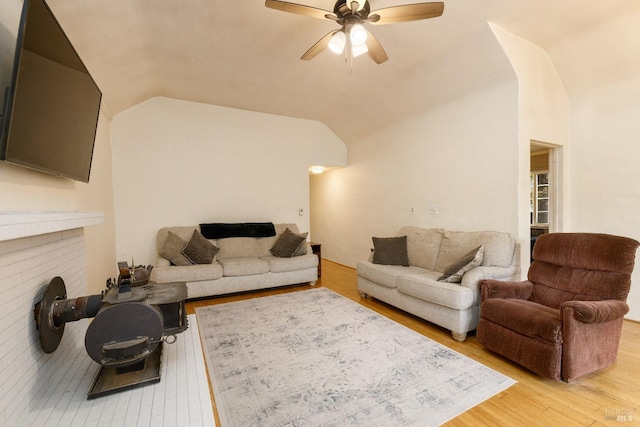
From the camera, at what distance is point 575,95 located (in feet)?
11.1

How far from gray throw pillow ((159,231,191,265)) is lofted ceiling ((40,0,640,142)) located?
188cm

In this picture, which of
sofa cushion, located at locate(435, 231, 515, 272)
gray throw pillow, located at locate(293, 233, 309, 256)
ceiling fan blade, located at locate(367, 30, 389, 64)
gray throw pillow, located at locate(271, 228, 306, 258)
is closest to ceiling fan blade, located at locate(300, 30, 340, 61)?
ceiling fan blade, located at locate(367, 30, 389, 64)

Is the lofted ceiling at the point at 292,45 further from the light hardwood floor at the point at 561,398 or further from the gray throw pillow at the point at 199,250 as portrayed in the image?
the light hardwood floor at the point at 561,398

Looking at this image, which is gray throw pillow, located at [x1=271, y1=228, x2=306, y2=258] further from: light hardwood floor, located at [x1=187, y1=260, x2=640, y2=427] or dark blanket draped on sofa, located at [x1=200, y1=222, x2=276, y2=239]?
light hardwood floor, located at [x1=187, y1=260, x2=640, y2=427]

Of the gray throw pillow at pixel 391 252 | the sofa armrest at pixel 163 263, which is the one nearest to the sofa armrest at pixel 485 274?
the gray throw pillow at pixel 391 252

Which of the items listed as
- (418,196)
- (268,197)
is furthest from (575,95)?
(268,197)

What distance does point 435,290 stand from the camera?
9.16 feet

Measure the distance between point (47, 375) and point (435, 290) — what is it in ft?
9.22

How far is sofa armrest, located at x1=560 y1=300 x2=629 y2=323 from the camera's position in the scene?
6.13 feet

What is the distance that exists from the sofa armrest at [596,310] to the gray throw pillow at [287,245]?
3298mm

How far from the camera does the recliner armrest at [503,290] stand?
250cm

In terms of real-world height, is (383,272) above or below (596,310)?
below

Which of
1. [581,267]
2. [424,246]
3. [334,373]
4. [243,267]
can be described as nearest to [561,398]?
[581,267]

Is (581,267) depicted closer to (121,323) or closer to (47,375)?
(121,323)
